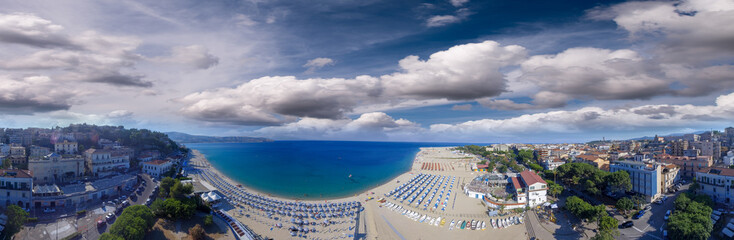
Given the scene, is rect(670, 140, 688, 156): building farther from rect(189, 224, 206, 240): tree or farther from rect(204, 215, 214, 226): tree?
rect(189, 224, 206, 240): tree

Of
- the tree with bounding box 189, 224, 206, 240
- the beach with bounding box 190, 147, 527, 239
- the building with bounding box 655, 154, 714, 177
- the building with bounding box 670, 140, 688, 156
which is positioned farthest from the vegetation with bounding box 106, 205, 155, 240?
the building with bounding box 670, 140, 688, 156

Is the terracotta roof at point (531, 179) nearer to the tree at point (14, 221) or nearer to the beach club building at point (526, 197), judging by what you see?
the beach club building at point (526, 197)

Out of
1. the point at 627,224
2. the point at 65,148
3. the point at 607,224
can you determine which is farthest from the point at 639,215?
the point at 65,148

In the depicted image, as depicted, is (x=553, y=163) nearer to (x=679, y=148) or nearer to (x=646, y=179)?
(x=646, y=179)

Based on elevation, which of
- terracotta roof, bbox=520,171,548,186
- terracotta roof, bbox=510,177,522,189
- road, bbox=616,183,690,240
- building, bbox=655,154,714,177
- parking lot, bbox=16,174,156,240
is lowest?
parking lot, bbox=16,174,156,240

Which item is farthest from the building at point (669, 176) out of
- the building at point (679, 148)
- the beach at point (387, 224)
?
the building at point (679, 148)

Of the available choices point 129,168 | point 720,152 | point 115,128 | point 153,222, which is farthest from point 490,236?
point 115,128

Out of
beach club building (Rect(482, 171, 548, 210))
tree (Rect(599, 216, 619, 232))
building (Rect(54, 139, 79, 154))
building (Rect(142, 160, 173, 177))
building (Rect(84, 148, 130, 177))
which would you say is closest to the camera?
tree (Rect(599, 216, 619, 232))
